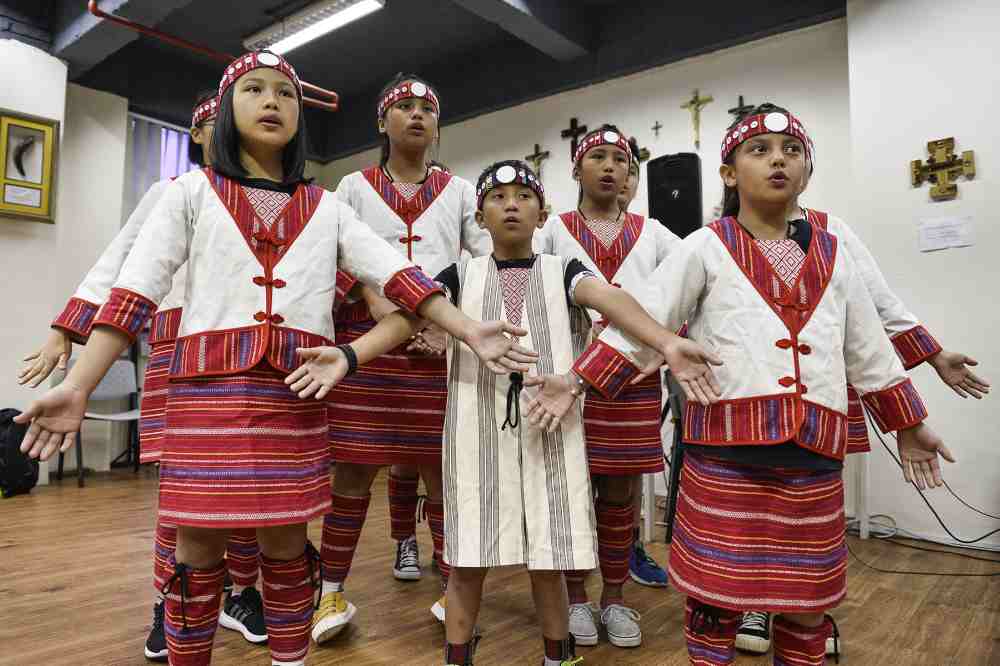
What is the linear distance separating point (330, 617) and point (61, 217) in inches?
192

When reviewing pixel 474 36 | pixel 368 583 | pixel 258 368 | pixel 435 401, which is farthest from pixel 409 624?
pixel 474 36

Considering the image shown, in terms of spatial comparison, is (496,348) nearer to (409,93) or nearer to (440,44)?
(409,93)

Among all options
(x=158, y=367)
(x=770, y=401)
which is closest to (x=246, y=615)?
(x=158, y=367)

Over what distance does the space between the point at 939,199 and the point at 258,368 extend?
3.61 meters

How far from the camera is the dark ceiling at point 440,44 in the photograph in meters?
4.43

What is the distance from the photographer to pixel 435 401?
199cm

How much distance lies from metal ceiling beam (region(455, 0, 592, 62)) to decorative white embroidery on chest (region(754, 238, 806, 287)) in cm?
360

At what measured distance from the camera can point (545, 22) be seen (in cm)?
468

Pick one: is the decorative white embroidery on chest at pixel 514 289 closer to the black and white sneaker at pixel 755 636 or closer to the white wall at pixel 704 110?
the black and white sneaker at pixel 755 636

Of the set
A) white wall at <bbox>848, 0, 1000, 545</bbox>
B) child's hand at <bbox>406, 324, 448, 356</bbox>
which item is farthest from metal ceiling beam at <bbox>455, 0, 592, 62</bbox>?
child's hand at <bbox>406, 324, 448, 356</bbox>

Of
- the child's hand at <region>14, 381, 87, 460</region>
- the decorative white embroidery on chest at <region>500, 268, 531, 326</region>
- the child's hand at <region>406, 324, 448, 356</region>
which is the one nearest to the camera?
the child's hand at <region>14, 381, 87, 460</region>

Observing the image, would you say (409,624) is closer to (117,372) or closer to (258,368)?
(258,368)

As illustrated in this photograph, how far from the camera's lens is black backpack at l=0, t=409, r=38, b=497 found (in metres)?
4.36

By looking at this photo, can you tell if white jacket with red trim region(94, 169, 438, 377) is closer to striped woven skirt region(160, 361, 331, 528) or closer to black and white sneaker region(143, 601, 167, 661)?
striped woven skirt region(160, 361, 331, 528)
